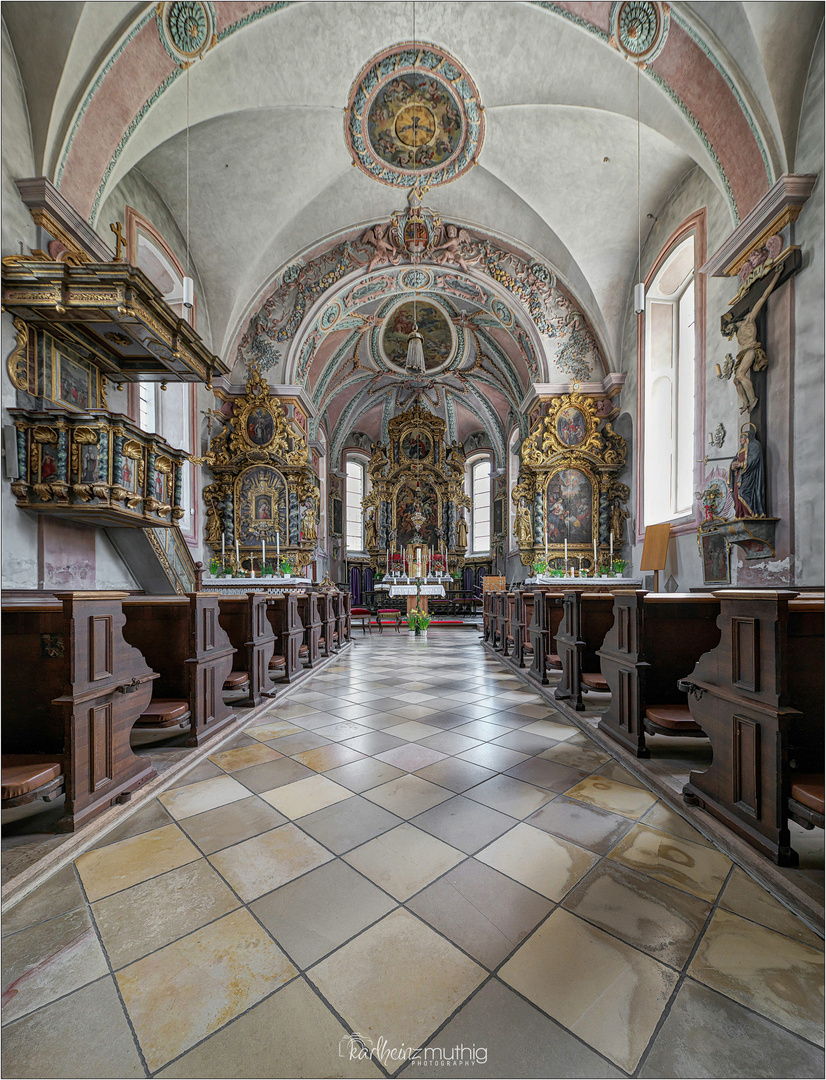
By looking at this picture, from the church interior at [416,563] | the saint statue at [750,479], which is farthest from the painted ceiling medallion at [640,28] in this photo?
the saint statue at [750,479]

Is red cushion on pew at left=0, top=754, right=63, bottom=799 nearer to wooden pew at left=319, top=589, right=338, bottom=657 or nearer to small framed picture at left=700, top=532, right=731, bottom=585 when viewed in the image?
wooden pew at left=319, top=589, right=338, bottom=657

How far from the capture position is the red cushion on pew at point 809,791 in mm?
1845

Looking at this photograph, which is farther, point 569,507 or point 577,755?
point 569,507

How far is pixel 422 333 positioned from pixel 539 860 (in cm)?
1519

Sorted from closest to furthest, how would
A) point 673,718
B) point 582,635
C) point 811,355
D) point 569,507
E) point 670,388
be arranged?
point 673,718 → point 582,635 → point 811,355 → point 670,388 → point 569,507

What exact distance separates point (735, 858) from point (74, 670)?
3156 millimetres

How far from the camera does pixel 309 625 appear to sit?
6.93 meters

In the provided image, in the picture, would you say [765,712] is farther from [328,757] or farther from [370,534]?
[370,534]

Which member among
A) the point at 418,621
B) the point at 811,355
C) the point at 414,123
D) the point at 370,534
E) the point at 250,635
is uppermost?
the point at 414,123

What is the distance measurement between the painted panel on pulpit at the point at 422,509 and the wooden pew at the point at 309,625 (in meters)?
12.1

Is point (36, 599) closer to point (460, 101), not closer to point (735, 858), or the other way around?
point (735, 858)

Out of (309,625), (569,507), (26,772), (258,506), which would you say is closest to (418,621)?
(569,507)

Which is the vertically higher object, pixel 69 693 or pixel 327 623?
pixel 69 693

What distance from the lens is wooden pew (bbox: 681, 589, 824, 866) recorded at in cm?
204
